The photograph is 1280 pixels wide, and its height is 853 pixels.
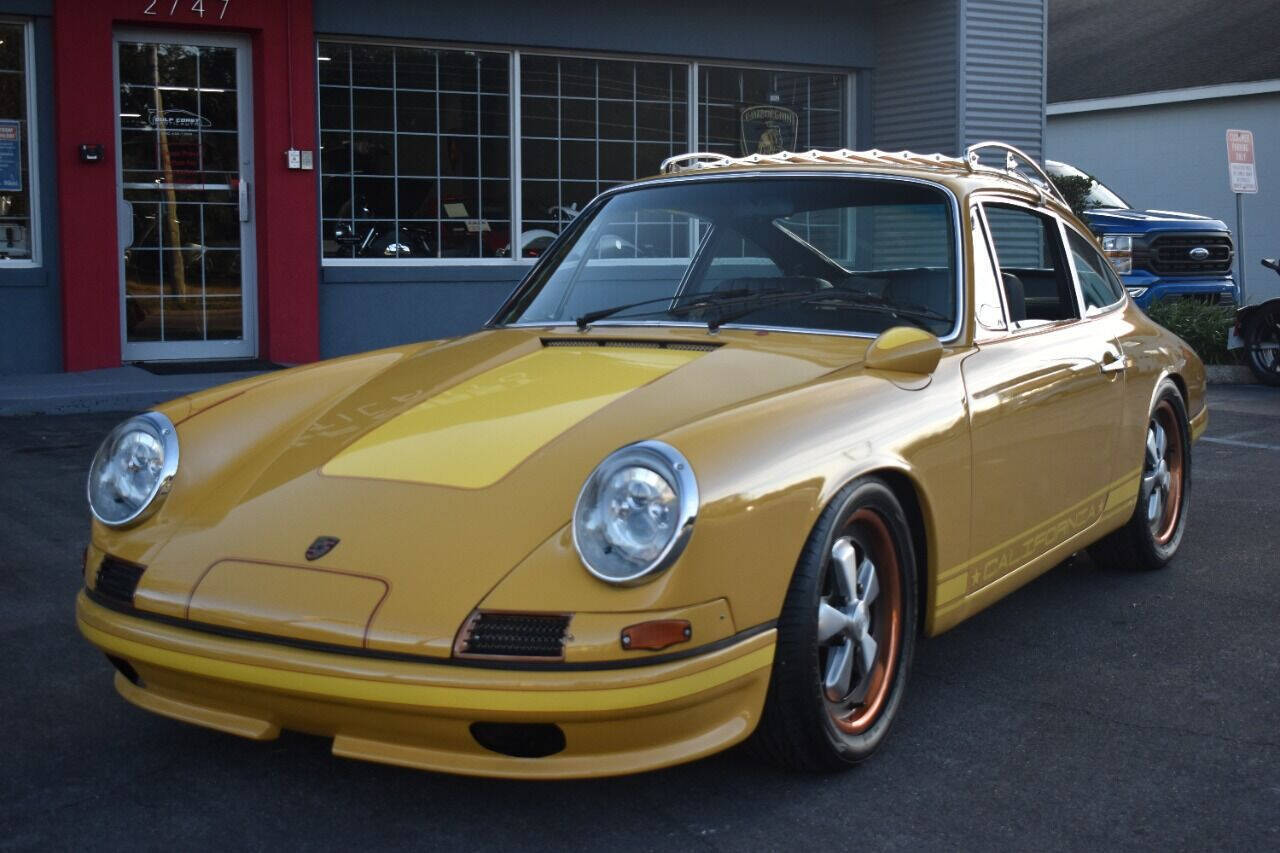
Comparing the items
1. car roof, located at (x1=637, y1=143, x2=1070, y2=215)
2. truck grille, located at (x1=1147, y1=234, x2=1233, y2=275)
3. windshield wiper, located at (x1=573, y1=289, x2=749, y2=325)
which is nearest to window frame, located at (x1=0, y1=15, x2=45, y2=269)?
car roof, located at (x1=637, y1=143, x2=1070, y2=215)

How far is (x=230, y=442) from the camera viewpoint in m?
3.76

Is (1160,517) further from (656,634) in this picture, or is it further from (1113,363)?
(656,634)

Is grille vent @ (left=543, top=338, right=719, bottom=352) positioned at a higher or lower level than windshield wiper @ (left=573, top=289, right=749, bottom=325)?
lower

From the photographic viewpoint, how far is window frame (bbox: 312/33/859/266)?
38.8ft

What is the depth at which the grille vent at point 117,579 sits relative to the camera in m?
3.31

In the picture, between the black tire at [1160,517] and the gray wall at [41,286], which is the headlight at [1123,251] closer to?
the black tire at [1160,517]

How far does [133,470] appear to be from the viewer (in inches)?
144

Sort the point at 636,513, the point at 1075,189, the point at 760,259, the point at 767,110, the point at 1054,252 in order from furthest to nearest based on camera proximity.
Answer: the point at 1075,189 < the point at 767,110 < the point at 1054,252 < the point at 760,259 < the point at 636,513

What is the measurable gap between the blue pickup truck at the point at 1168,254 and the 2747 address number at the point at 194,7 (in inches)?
326

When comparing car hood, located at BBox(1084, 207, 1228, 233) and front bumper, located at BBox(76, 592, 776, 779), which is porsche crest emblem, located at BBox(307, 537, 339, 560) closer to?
front bumper, located at BBox(76, 592, 776, 779)

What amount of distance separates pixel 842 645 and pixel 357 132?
934 centimetres

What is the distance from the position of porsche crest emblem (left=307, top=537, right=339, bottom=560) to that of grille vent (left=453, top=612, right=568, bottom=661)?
1.38 feet

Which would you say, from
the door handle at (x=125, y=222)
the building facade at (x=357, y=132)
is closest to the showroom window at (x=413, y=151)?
the building facade at (x=357, y=132)

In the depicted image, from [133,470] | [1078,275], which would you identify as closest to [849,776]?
[133,470]
